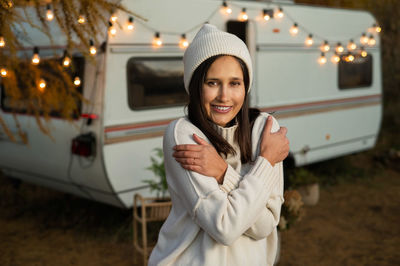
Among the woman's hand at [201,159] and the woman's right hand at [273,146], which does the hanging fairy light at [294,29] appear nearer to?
the woman's right hand at [273,146]

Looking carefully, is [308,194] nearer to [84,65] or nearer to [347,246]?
[347,246]

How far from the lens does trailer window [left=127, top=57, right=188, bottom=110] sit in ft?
16.0

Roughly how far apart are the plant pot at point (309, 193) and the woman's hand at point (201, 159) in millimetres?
4797

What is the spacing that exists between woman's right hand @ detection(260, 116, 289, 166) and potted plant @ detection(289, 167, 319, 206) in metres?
4.38

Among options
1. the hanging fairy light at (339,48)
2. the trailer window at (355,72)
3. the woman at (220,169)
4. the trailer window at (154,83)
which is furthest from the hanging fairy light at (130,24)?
the trailer window at (355,72)

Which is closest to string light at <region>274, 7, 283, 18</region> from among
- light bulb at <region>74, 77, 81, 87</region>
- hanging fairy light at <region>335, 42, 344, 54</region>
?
hanging fairy light at <region>335, 42, 344, 54</region>

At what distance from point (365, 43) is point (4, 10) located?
647cm

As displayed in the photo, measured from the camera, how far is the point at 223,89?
70.9 inches

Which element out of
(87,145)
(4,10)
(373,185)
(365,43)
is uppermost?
(4,10)

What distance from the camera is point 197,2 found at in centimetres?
537

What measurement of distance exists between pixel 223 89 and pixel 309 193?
4.90m

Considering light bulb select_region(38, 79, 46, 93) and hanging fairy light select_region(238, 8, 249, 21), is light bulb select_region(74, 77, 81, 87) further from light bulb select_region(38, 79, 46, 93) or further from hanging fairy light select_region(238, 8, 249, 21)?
hanging fairy light select_region(238, 8, 249, 21)

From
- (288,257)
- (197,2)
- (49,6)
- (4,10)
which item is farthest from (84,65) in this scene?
(288,257)

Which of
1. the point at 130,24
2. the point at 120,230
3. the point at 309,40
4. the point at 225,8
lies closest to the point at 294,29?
the point at 309,40
